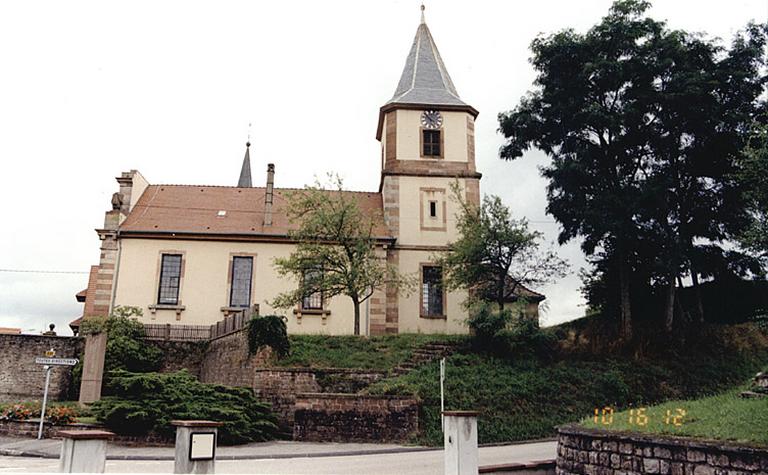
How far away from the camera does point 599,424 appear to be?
12141 millimetres

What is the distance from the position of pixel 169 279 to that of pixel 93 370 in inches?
334

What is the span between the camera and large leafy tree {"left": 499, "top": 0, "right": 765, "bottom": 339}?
80.3 ft

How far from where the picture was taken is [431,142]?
34625 mm

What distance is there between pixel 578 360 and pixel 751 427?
1351cm

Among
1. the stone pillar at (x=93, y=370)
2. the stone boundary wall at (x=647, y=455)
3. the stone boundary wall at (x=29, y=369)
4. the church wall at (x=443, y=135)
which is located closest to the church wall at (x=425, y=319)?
the church wall at (x=443, y=135)

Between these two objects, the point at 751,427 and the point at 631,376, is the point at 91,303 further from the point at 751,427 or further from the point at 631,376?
the point at 751,427

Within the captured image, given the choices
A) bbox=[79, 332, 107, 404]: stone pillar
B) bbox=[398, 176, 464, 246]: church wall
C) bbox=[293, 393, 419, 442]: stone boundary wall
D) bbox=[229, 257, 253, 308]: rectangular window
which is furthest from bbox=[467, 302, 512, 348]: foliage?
bbox=[79, 332, 107, 404]: stone pillar

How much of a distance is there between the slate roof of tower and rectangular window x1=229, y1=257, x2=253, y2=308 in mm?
11358

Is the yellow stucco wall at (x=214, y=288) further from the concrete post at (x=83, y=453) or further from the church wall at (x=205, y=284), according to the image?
the concrete post at (x=83, y=453)

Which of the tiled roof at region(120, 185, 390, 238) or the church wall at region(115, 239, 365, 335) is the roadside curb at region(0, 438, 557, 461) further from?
the tiled roof at region(120, 185, 390, 238)

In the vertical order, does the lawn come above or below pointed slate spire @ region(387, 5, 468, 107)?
below

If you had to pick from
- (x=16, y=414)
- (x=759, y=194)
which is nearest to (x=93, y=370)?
(x=16, y=414)

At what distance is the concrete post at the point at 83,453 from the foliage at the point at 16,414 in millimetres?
15348

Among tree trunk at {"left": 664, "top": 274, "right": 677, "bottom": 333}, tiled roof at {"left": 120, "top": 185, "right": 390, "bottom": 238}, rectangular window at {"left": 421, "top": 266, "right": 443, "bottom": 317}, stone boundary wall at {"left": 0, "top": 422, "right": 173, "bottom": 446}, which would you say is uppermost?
tiled roof at {"left": 120, "top": 185, "right": 390, "bottom": 238}
